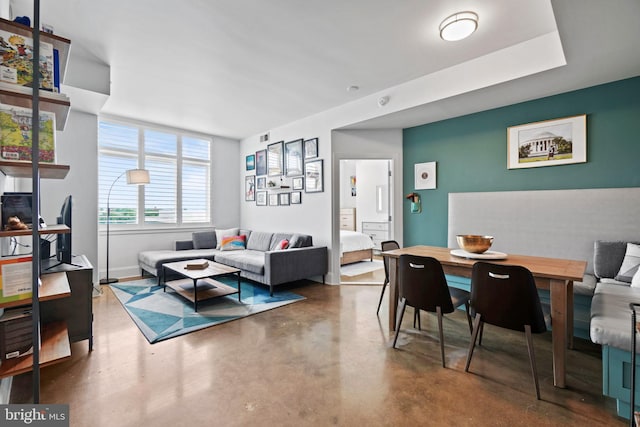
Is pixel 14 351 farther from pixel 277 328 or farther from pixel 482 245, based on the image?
pixel 482 245

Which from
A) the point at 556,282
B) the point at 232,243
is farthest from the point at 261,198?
the point at 556,282

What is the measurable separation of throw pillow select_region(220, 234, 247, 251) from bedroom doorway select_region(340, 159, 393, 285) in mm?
2024

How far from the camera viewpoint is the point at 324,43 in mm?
2865

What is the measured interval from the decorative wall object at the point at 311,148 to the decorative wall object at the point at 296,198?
67 cm

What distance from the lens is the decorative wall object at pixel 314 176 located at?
4.96 meters

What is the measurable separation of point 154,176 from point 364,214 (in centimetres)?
512

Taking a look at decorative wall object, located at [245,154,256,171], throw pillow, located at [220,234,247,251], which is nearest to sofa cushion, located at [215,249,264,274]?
throw pillow, located at [220,234,247,251]

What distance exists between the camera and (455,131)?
4.13 metres

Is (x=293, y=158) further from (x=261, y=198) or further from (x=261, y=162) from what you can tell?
(x=261, y=198)

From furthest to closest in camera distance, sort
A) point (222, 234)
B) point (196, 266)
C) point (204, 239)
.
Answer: point (222, 234) < point (204, 239) < point (196, 266)

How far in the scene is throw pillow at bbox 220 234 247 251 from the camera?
5723 mm

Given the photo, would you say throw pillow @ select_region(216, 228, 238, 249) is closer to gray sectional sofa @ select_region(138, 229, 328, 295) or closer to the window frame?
gray sectional sofa @ select_region(138, 229, 328, 295)

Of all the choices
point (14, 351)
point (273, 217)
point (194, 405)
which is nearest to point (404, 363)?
point (194, 405)

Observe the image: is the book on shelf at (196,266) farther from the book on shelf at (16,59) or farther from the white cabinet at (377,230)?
the white cabinet at (377,230)
